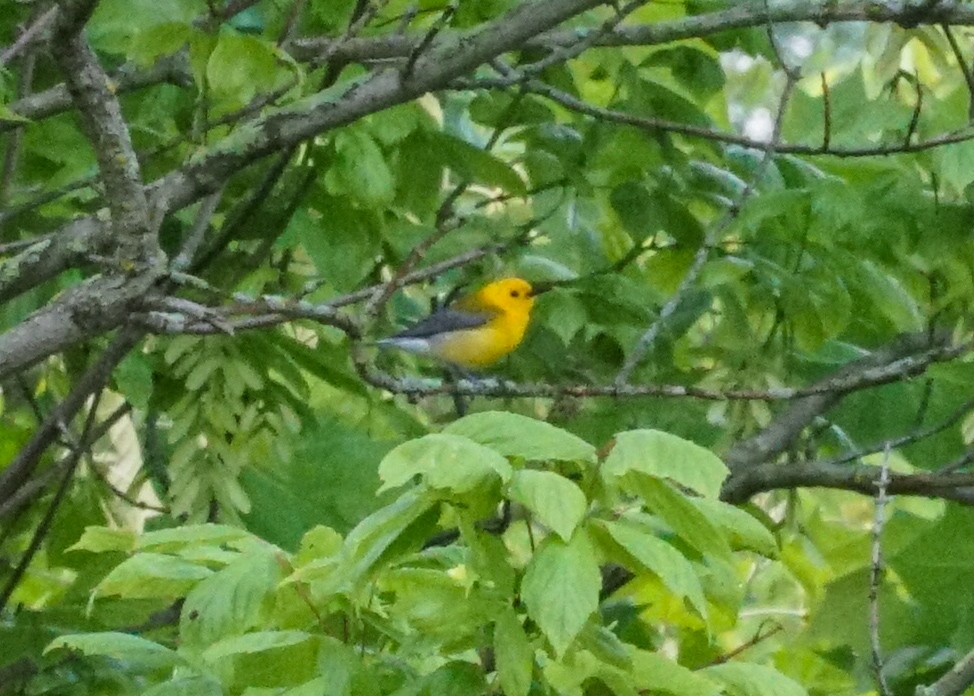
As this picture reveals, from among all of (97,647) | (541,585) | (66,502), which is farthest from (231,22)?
(541,585)

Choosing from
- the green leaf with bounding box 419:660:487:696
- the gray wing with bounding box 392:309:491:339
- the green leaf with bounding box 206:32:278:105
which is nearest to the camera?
the green leaf with bounding box 419:660:487:696

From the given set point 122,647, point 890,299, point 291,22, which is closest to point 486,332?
point 890,299

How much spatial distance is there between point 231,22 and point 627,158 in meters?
0.81

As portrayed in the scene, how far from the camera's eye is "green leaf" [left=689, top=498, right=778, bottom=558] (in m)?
1.25

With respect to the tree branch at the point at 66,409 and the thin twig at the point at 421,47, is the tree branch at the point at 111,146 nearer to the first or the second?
the tree branch at the point at 66,409

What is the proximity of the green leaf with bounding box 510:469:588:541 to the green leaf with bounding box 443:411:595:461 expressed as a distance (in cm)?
2

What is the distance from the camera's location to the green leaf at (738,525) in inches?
49.1

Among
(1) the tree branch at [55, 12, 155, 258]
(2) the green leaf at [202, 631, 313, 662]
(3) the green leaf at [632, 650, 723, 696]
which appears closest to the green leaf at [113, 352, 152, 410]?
(1) the tree branch at [55, 12, 155, 258]

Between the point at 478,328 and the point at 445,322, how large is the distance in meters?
0.36

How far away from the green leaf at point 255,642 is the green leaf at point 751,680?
1.24ft

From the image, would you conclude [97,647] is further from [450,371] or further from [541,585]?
[450,371]

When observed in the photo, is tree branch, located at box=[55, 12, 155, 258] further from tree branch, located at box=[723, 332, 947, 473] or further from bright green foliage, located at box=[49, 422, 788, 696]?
tree branch, located at box=[723, 332, 947, 473]

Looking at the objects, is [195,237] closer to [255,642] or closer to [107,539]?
[107,539]

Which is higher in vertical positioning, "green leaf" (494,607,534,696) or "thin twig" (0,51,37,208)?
"thin twig" (0,51,37,208)
